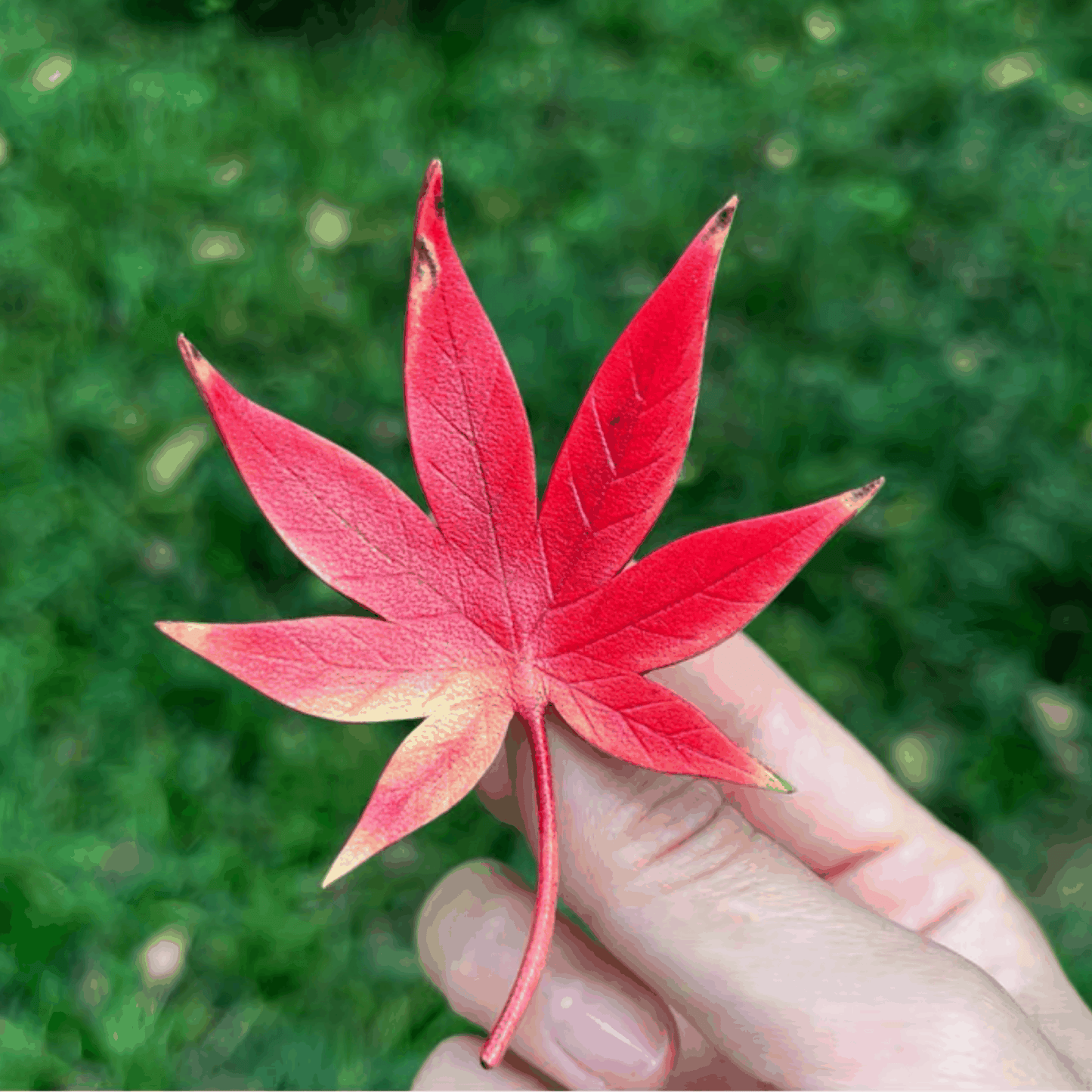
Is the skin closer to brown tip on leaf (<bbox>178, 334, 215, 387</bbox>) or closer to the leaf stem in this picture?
the leaf stem

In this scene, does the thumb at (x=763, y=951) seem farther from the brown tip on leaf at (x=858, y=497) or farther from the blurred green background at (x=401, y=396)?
the blurred green background at (x=401, y=396)

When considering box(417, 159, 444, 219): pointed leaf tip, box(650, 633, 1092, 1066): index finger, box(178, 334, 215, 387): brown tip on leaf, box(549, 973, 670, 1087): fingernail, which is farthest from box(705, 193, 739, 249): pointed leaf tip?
box(549, 973, 670, 1087): fingernail

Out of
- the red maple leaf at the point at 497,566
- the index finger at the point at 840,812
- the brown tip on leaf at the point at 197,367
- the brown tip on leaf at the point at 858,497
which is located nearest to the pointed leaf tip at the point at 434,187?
the red maple leaf at the point at 497,566

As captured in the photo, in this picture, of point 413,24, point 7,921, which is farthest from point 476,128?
point 7,921

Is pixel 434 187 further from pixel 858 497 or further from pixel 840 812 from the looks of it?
pixel 840 812

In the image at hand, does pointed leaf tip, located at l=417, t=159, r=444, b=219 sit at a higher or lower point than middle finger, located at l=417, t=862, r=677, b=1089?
higher

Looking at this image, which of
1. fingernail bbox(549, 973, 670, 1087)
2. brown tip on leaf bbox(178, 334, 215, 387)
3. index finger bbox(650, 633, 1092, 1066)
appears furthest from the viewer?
index finger bbox(650, 633, 1092, 1066)

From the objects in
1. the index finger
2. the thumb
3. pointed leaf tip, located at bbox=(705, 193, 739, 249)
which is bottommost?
the index finger
